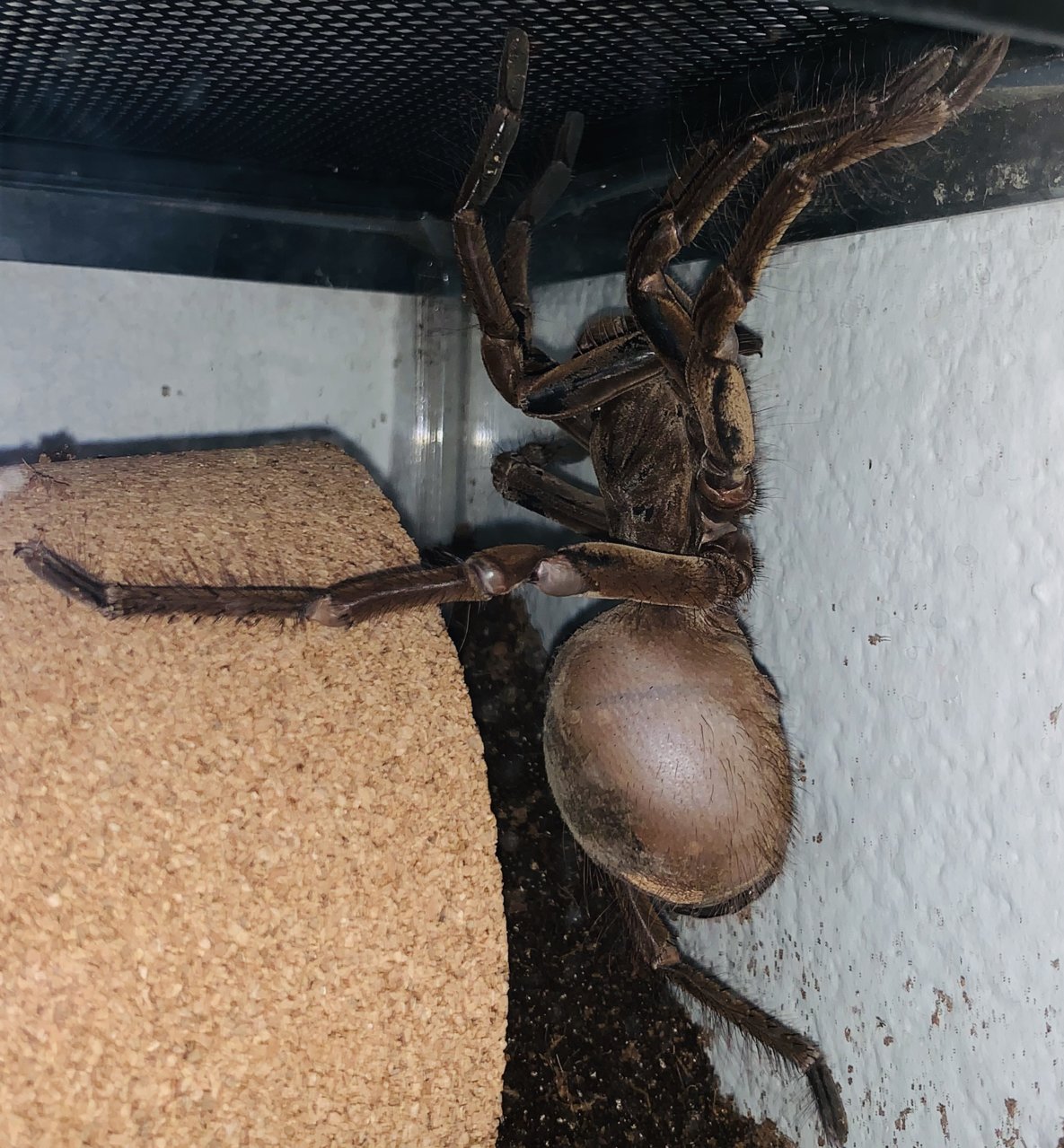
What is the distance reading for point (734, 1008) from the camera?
1.61 meters

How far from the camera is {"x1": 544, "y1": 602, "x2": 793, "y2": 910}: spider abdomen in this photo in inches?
53.3

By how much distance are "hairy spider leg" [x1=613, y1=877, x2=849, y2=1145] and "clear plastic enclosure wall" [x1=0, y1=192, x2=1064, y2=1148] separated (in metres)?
0.03

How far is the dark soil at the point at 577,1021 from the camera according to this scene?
1638 millimetres

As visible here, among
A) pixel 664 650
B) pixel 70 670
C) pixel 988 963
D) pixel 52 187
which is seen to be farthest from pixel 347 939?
pixel 52 187

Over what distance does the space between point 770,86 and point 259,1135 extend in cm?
131

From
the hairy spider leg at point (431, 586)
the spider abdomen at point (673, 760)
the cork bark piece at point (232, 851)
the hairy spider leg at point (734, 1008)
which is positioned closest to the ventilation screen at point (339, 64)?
the cork bark piece at point (232, 851)

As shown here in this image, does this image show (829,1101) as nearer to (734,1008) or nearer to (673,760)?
(734,1008)

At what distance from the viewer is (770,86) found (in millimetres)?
1270

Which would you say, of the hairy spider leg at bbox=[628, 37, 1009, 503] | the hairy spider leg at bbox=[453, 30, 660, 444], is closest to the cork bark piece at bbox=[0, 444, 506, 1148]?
the hairy spider leg at bbox=[453, 30, 660, 444]

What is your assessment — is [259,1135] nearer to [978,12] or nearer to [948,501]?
[948,501]

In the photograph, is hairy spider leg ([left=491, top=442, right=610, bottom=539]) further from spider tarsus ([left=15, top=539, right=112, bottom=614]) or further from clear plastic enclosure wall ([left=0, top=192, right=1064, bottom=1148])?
spider tarsus ([left=15, top=539, right=112, bottom=614])

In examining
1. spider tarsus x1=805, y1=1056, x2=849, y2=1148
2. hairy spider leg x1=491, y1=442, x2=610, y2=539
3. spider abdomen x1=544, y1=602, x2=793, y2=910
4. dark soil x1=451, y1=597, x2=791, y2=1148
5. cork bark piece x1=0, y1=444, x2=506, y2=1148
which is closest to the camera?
cork bark piece x1=0, y1=444, x2=506, y2=1148

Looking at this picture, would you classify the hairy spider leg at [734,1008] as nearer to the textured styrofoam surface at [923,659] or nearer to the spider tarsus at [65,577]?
A: the textured styrofoam surface at [923,659]

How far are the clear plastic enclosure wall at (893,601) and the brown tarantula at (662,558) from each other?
0.10 m
